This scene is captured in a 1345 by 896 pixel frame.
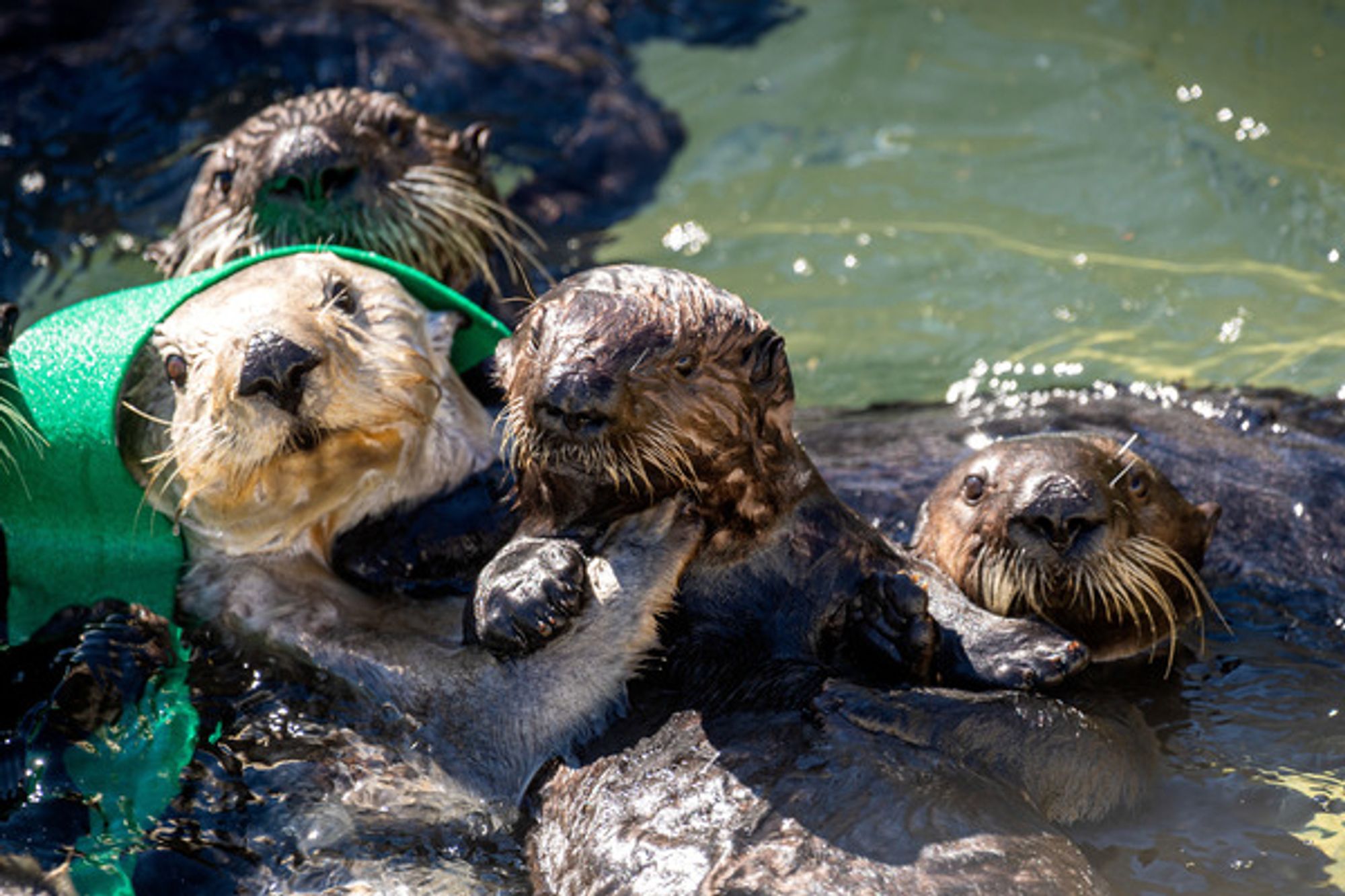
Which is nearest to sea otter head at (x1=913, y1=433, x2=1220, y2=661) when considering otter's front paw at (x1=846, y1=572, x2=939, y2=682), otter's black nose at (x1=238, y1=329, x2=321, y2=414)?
otter's front paw at (x1=846, y1=572, x2=939, y2=682)

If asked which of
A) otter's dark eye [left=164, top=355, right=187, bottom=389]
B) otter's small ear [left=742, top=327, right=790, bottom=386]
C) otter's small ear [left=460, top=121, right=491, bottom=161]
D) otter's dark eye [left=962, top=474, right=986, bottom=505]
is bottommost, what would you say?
otter's dark eye [left=962, top=474, right=986, bottom=505]

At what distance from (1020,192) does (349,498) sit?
12.0 ft

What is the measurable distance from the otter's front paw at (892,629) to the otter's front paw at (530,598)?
24.8 inches

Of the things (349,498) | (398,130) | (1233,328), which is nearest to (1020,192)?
(1233,328)

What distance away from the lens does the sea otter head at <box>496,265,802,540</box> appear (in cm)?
348

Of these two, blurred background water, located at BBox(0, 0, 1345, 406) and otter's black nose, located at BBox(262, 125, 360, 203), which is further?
blurred background water, located at BBox(0, 0, 1345, 406)

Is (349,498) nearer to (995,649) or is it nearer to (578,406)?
(578,406)

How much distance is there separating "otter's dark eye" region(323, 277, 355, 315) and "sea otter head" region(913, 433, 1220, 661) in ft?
5.19

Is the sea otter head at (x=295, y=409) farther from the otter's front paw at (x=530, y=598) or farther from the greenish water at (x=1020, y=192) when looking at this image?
the greenish water at (x=1020, y=192)

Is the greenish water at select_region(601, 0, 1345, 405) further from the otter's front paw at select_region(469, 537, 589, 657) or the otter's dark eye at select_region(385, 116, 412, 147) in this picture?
the otter's front paw at select_region(469, 537, 589, 657)

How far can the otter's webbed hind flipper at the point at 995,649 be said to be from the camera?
12.3ft

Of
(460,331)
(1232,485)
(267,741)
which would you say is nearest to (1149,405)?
(1232,485)

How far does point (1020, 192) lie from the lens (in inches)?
275

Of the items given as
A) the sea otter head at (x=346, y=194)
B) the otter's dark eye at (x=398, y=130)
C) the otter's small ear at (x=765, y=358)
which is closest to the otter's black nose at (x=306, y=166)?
the sea otter head at (x=346, y=194)
